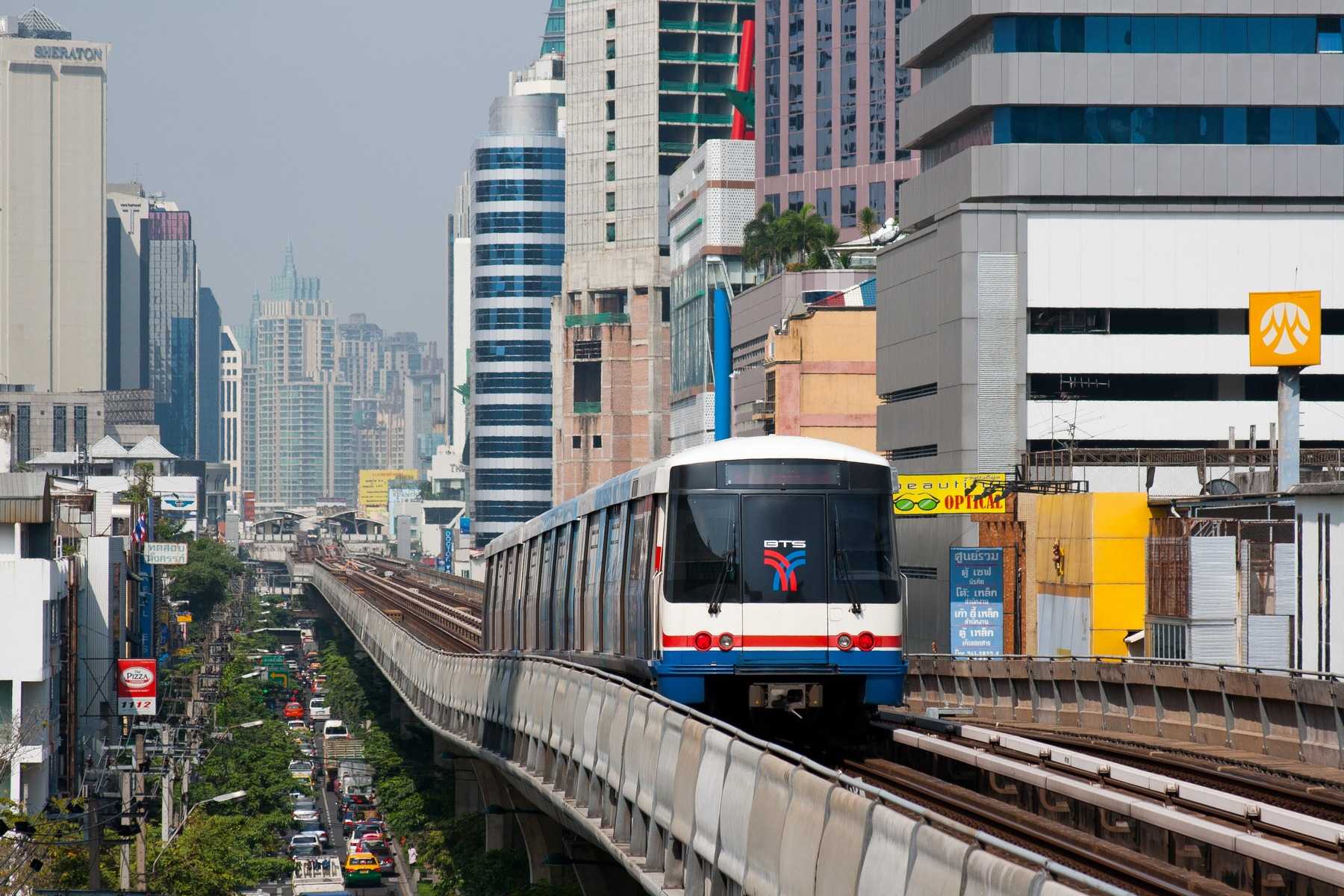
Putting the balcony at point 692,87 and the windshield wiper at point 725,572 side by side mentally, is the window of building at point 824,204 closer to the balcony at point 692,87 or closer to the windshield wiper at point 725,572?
the balcony at point 692,87

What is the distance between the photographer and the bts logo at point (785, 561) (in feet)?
69.4

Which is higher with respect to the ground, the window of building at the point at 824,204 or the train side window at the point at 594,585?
the window of building at the point at 824,204

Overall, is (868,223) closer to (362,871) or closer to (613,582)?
(362,871)

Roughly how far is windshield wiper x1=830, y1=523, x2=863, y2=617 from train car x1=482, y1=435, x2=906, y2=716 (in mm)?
13

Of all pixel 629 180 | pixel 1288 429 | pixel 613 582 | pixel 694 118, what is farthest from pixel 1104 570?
pixel 694 118

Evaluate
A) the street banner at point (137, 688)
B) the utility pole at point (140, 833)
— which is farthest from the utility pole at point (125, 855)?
the street banner at point (137, 688)

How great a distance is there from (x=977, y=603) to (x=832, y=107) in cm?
9128

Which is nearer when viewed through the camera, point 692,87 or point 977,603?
point 977,603

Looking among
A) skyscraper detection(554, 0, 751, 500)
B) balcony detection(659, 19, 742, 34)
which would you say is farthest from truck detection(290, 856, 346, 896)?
balcony detection(659, 19, 742, 34)

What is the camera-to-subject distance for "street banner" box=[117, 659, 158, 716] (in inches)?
2562

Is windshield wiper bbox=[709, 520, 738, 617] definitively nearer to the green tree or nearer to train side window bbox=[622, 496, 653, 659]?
train side window bbox=[622, 496, 653, 659]

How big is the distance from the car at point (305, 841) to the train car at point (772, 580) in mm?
71564

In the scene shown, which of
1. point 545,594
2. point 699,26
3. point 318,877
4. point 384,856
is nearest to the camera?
point 545,594

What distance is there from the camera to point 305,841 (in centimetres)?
9212
